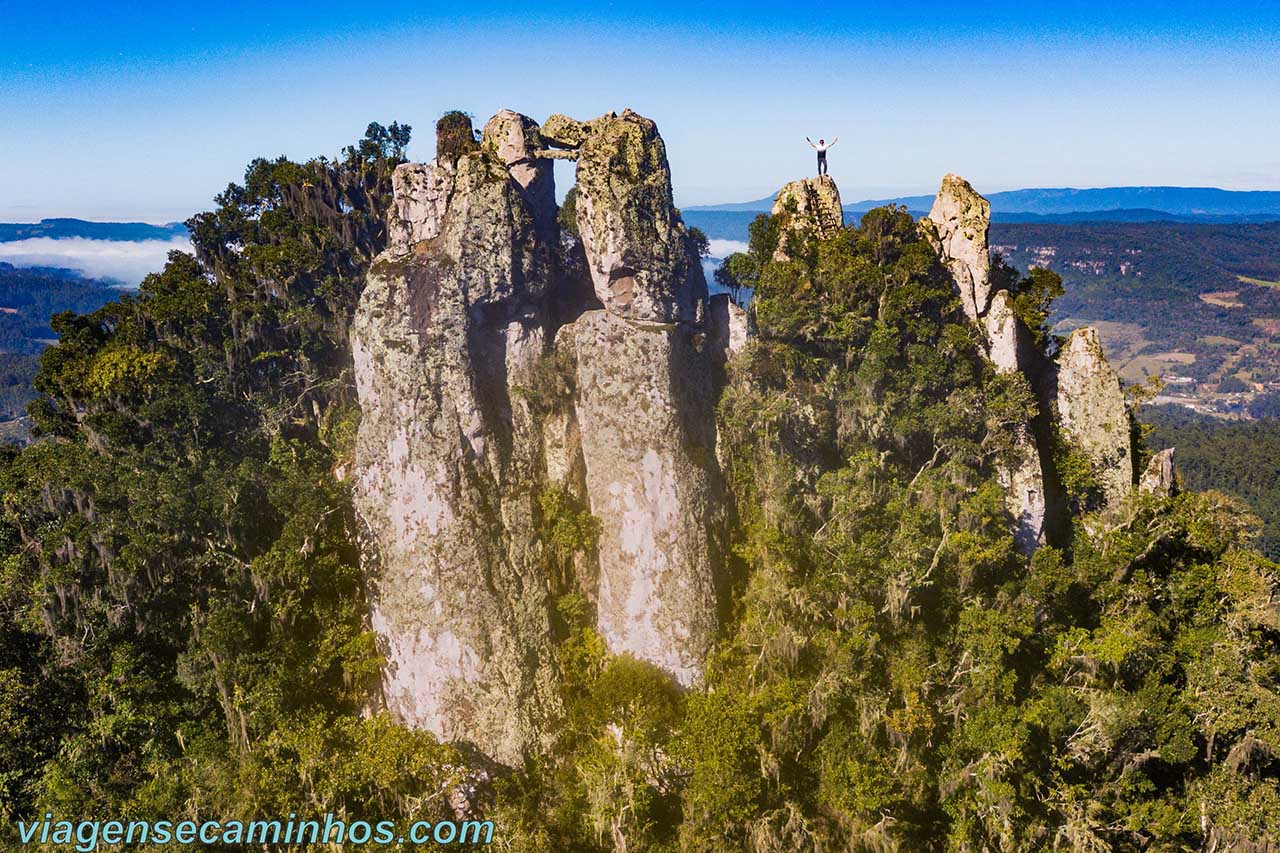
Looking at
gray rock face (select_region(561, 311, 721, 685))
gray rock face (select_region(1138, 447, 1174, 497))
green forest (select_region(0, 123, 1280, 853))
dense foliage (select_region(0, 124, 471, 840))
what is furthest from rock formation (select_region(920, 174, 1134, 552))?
dense foliage (select_region(0, 124, 471, 840))

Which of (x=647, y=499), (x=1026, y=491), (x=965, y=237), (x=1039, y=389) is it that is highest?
(x=965, y=237)

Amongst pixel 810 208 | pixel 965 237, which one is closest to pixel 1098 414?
pixel 965 237

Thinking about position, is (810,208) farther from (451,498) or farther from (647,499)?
(451,498)

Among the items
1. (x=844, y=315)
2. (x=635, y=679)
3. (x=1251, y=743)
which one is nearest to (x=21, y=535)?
(x=635, y=679)

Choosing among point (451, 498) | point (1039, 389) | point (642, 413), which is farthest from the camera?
point (1039, 389)

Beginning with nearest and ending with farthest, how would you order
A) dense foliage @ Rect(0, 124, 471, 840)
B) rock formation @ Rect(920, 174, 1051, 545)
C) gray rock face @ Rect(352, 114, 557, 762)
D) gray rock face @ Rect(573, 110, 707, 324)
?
dense foliage @ Rect(0, 124, 471, 840) < gray rock face @ Rect(352, 114, 557, 762) < gray rock face @ Rect(573, 110, 707, 324) < rock formation @ Rect(920, 174, 1051, 545)

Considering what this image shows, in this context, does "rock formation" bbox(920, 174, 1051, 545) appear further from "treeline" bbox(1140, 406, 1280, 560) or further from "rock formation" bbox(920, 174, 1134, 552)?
"treeline" bbox(1140, 406, 1280, 560)

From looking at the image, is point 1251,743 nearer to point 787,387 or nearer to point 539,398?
point 787,387
